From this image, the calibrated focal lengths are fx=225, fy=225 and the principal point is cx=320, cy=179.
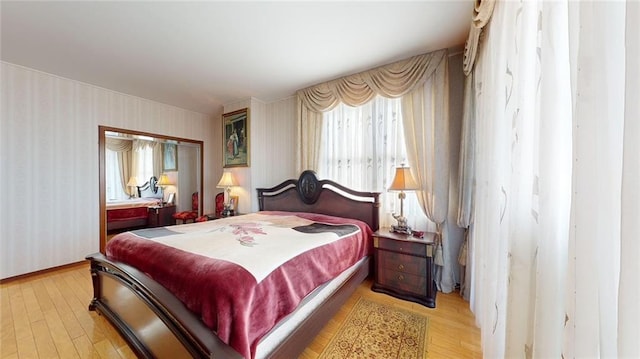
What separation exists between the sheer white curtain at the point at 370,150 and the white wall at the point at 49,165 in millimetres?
3280

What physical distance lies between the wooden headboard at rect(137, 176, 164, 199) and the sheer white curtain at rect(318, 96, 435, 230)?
4.52 metres

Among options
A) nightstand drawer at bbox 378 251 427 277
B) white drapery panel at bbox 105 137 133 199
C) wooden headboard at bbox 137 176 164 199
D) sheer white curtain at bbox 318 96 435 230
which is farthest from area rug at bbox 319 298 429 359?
white drapery panel at bbox 105 137 133 199

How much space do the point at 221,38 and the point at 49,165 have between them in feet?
9.55

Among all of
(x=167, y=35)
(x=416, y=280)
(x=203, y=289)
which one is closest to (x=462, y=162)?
(x=416, y=280)

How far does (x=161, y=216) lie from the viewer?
5.00 meters

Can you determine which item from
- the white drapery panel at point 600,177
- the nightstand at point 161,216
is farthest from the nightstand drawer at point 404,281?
the nightstand at point 161,216

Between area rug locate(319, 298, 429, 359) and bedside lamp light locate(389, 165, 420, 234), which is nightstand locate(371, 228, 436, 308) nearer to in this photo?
bedside lamp light locate(389, 165, 420, 234)

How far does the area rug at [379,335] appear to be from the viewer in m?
1.52

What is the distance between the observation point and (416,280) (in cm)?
214

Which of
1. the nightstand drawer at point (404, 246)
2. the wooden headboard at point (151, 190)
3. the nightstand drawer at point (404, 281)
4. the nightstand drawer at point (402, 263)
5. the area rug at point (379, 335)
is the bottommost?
the area rug at point (379, 335)

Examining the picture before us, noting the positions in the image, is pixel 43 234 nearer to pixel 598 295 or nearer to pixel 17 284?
pixel 17 284

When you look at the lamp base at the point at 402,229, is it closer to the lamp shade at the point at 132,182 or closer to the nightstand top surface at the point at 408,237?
the nightstand top surface at the point at 408,237

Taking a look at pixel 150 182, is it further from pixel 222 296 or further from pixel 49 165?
pixel 222 296

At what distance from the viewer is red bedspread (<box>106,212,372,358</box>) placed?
41.0 inches
